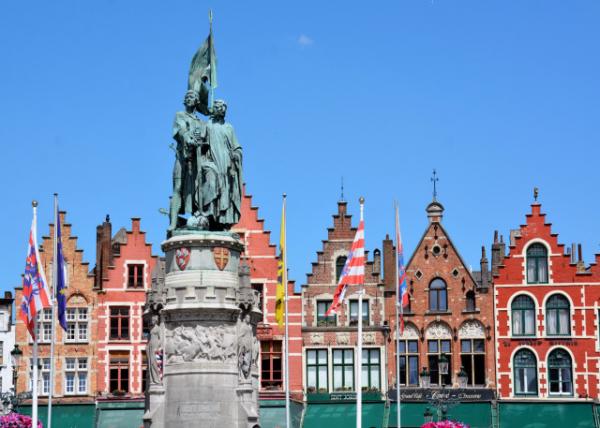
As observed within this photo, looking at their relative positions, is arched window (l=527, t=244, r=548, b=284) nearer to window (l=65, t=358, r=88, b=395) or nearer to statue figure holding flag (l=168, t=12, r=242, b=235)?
window (l=65, t=358, r=88, b=395)

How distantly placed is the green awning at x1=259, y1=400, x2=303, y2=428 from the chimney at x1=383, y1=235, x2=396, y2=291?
7296 millimetres

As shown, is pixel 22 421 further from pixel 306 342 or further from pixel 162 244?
pixel 306 342

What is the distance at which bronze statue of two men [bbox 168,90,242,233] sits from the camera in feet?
101

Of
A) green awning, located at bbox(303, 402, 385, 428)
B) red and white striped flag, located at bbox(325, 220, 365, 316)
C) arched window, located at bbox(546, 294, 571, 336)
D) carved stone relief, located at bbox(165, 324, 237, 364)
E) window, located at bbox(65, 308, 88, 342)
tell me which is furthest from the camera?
window, located at bbox(65, 308, 88, 342)

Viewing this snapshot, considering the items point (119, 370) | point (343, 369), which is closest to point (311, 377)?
point (343, 369)

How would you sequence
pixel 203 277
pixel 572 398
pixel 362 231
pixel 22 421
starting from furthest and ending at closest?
1. pixel 572 398
2. pixel 22 421
3. pixel 362 231
4. pixel 203 277

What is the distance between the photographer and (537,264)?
61312mm

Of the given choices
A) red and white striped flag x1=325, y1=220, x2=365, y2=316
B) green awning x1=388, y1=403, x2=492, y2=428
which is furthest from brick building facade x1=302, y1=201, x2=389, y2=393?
red and white striped flag x1=325, y1=220, x2=365, y2=316

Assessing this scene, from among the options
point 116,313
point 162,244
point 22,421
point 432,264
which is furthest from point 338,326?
point 162,244

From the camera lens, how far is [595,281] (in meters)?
60.6

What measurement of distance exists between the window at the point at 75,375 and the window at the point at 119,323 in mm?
1969

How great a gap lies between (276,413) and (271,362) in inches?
106

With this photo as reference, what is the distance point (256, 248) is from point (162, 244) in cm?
3137

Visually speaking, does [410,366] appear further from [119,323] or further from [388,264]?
[119,323]
